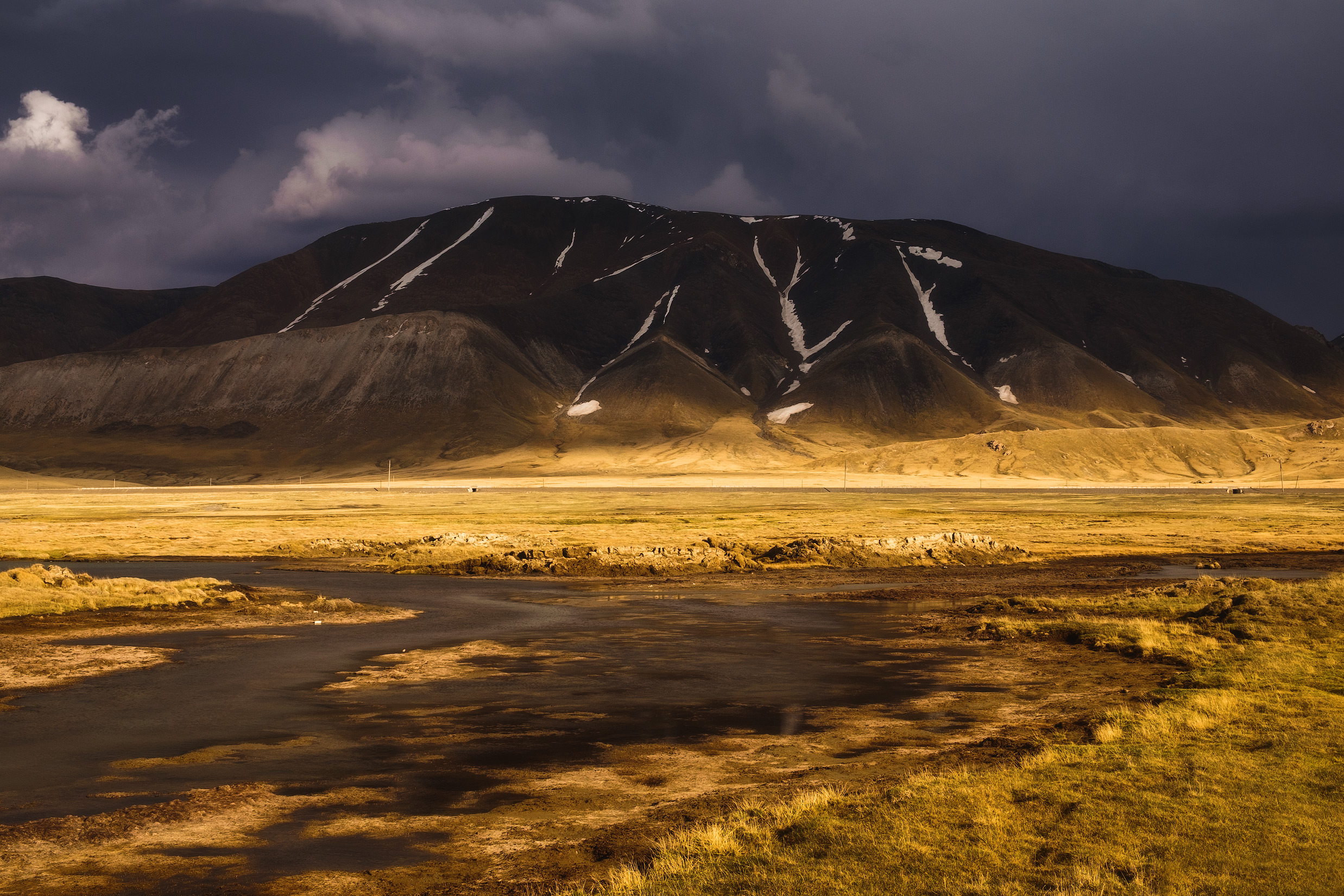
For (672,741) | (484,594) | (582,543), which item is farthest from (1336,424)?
(672,741)

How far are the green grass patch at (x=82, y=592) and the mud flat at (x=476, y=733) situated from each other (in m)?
1.43

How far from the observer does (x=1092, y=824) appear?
11516mm

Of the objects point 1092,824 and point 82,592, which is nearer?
point 1092,824

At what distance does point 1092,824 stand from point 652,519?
212 feet

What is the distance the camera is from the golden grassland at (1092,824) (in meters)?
9.94

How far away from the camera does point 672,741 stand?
1661cm

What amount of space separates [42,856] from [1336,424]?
8169 inches

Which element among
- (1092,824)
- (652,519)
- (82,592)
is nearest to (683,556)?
(82,592)

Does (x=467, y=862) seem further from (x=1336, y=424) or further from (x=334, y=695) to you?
(x=1336, y=424)

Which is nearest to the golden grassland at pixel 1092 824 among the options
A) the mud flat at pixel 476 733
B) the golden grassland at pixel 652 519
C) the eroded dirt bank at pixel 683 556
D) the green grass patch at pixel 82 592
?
the mud flat at pixel 476 733

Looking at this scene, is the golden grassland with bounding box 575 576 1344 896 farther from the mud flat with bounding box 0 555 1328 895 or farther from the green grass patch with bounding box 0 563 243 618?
the green grass patch with bounding box 0 563 243 618

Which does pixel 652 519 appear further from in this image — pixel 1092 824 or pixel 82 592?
pixel 1092 824

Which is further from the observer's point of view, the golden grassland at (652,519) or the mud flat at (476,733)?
the golden grassland at (652,519)

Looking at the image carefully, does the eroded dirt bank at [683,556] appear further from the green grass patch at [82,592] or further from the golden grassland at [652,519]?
the green grass patch at [82,592]
